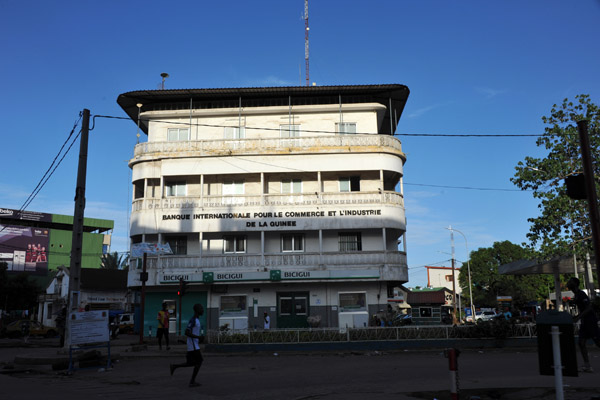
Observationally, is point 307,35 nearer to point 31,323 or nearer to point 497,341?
point 497,341

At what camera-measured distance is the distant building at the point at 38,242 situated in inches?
3258

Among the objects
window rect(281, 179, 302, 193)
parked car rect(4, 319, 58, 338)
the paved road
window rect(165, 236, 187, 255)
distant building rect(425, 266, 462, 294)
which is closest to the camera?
the paved road

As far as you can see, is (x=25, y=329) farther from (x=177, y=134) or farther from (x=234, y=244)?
(x=177, y=134)

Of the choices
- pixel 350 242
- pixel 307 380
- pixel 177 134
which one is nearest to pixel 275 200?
pixel 350 242

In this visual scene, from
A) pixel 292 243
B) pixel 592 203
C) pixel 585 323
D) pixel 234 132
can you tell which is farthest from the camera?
pixel 234 132

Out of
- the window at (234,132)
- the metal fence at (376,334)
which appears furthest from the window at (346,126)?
the metal fence at (376,334)

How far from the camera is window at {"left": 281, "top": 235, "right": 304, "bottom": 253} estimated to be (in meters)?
30.1

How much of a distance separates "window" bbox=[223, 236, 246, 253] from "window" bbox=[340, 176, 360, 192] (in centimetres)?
682

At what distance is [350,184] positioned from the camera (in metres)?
31.0

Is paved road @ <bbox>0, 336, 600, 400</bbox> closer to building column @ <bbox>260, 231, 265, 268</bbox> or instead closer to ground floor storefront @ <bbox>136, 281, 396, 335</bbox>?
building column @ <bbox>260, 231, 265, 268</bbox>

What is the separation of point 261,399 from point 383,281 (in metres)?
21.0

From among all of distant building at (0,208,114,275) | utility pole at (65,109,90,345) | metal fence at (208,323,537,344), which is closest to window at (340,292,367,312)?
metal fence at (208,323,537,344)

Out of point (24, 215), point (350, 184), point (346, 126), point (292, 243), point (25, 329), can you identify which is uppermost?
point (24, 215)

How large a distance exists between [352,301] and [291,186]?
7866 millimetres
